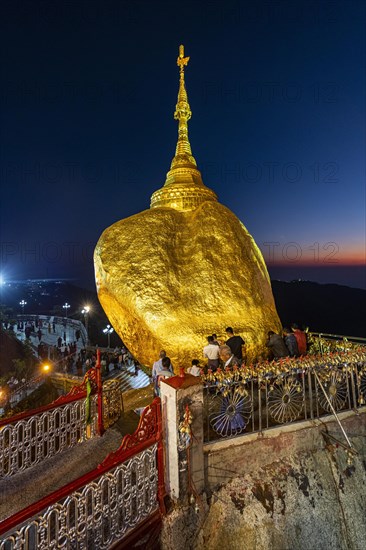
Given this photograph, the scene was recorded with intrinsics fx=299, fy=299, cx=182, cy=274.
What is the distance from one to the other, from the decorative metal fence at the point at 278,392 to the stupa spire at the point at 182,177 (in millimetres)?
6993

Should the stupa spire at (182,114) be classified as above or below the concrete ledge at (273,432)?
above

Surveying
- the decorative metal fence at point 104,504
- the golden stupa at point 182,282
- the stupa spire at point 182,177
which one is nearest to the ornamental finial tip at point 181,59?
the stupa spire at point 182,177

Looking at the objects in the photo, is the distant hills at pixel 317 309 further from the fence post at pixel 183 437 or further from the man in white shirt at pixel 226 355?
the fence post at pixel 183 437

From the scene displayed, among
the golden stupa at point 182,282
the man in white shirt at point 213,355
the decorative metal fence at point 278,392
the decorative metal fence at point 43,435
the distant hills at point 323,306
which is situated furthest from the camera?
the distant hills at point 323,306

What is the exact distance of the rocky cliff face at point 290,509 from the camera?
14.1 ft

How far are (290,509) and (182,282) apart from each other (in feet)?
18.0

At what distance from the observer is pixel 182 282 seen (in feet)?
28.3

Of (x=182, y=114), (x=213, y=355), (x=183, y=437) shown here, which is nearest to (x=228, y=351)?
(x=213, y=355)

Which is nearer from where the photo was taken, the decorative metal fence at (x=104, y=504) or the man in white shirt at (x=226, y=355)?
the decorative metal fence at (x=104, y=504)

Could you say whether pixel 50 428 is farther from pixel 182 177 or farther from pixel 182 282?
pixel 182 177

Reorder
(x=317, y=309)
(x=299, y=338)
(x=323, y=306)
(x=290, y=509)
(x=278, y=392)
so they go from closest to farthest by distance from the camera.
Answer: (x=290, y=509), (x=278, y=392), (x=299, y=338), (x=317, y=309), (x=323, y=306)

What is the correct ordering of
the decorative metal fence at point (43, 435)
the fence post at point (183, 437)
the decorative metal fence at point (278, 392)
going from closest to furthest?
the fence post at point (183, 437) → the decorative metal fence at point (278, 392) → the decorative metal fence at point (43, 435)

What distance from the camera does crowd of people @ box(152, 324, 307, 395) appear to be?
20.6 feet

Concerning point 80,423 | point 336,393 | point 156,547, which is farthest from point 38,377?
point 336,393
